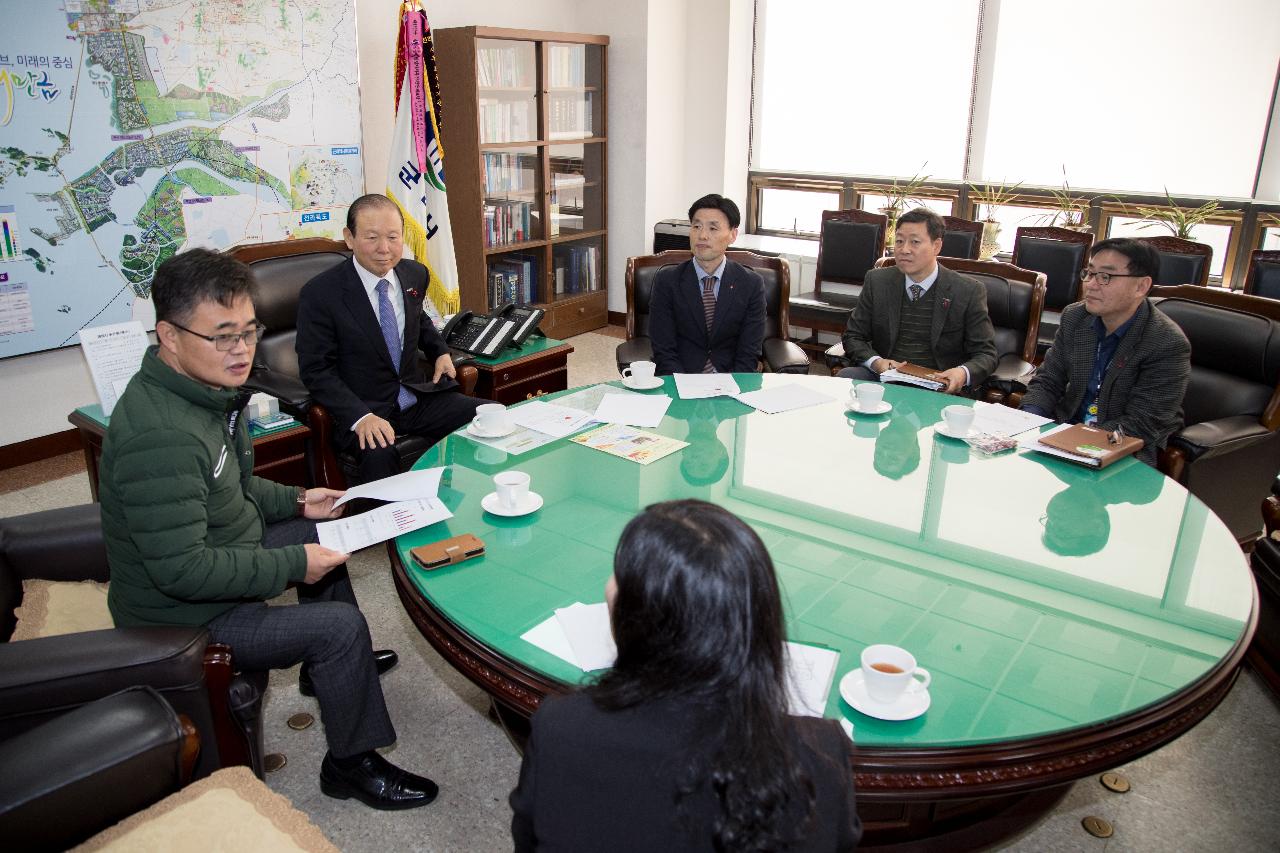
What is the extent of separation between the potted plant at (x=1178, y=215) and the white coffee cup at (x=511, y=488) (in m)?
4.24

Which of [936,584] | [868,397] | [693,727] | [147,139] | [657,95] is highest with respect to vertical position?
[657,95]

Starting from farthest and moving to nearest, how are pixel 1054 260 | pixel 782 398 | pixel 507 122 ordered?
pixel 507 122 → pixel 1054 260 → pixel 782 398

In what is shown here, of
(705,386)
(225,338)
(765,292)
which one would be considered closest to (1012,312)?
(765,292)

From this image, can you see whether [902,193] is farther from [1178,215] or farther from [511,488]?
[511,488]

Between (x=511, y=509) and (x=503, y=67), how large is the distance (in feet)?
13.0

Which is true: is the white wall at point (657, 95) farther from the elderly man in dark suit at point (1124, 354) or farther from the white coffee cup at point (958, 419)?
the white coffee cup at point (958, 419)

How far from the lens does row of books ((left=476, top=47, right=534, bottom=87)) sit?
5.01 metres

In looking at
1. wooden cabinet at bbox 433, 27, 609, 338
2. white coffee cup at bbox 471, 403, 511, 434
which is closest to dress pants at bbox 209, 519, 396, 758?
white coffee cup at bbox 471, 403, 511, 434

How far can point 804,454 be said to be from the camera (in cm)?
238

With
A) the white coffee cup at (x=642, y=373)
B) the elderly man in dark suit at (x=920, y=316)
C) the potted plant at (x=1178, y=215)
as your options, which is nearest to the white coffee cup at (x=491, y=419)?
the white coffee cup at (x=642, y=373)

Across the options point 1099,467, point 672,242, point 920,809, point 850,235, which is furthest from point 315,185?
point 920,809

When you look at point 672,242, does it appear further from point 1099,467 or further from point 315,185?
point 1099,467

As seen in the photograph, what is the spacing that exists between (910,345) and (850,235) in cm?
176

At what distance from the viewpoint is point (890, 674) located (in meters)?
1.31
